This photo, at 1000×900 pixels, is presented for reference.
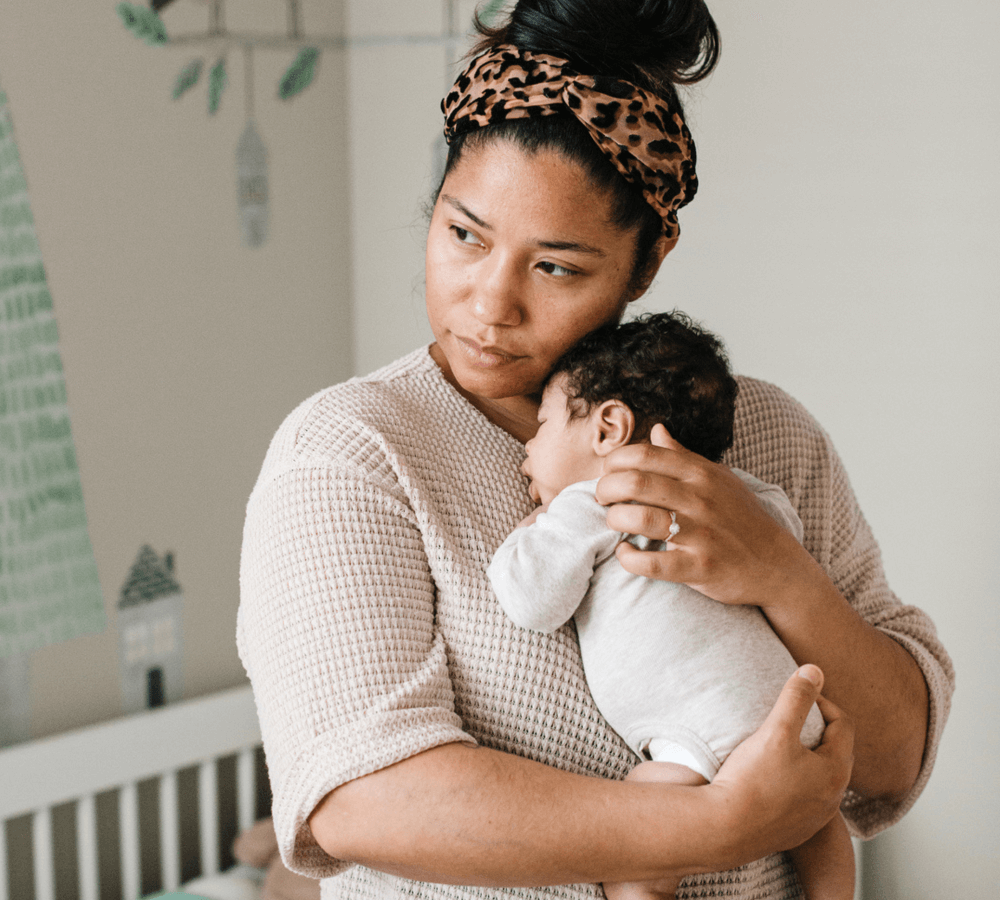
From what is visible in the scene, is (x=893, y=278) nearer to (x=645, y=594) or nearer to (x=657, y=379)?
(x=657, y=379)

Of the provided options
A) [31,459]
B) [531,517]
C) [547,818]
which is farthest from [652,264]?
[31,459]

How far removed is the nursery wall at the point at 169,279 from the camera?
1795 mm

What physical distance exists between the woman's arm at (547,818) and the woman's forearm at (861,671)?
0.40 feet

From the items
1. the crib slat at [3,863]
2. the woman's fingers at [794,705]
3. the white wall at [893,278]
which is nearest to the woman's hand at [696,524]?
the woman's fingers at [794,705]

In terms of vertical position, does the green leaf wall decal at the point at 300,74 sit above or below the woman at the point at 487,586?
above

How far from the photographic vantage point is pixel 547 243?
2.71 ft

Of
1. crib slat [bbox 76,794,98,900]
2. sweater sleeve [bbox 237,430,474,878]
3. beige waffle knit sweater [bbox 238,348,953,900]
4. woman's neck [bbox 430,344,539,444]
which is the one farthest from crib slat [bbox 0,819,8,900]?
woman's neck [bbox 430,344,539,444]

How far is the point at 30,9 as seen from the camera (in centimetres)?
171

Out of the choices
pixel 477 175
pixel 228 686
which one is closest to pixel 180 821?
pixel 228 686

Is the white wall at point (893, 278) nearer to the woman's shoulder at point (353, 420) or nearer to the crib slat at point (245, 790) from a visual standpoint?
the woman's shoulder at point (353, 420)

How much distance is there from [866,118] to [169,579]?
1.65 metres

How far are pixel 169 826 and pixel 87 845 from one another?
0.17m

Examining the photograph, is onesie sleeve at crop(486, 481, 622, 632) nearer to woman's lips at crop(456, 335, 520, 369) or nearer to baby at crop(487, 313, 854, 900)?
baby at crop(487, 313, 854, 900)

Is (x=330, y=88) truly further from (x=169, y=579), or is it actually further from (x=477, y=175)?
(x=477, y=175)
